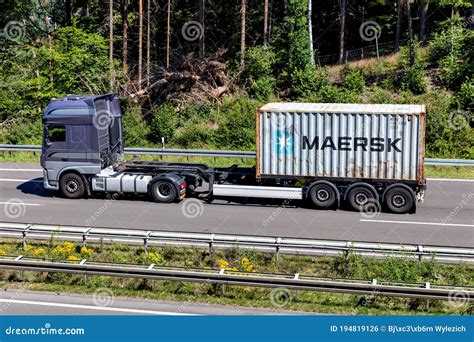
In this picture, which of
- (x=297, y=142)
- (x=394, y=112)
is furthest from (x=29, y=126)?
(x=394, y=112)

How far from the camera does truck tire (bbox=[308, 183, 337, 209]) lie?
19.6 m

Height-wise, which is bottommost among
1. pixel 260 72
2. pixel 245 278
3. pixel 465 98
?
pixel 245 278

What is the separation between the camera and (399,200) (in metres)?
19.3

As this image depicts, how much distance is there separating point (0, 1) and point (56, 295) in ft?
109

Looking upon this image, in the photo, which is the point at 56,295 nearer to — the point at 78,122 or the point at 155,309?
the point at 155,309

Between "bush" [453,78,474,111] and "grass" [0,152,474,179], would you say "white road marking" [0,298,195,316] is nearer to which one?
"grass" [0,152,474,179]
